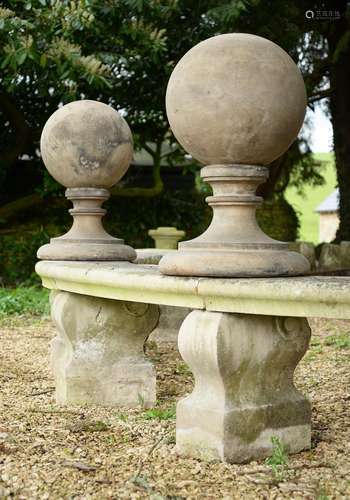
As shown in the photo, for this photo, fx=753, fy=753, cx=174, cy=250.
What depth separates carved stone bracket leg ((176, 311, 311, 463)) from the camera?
2.94m

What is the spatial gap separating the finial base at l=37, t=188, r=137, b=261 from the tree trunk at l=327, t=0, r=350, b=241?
7580mm

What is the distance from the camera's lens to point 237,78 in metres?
2.90

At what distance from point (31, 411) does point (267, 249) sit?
1686 millimetres

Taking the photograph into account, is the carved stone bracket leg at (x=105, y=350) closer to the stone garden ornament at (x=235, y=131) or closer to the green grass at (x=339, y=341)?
the stone garden ornament at (x=235, y=131)

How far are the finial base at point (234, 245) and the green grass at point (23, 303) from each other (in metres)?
4.87

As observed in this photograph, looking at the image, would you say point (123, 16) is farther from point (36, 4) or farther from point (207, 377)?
point (207, 377)

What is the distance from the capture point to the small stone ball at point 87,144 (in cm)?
425

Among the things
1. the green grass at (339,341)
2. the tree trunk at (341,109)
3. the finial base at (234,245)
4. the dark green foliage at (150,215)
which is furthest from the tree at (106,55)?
the finial base at (234,245)

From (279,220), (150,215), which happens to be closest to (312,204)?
(279,220)

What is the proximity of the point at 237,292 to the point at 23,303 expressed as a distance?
219 inches

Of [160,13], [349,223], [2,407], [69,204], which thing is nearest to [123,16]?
[160,13]

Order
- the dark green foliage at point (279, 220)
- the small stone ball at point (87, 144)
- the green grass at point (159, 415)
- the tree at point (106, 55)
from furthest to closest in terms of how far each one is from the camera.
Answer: the dark green foliage at point (279, 220) → the tree at point (106, 55) → the small stone ball at point (87, 144) → the green grass at point (159, 415)

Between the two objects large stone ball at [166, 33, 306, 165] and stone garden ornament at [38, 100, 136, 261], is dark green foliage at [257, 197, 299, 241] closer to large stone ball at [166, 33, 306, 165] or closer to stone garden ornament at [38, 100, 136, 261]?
stone garden ornament at [38, 100, 136, 261]

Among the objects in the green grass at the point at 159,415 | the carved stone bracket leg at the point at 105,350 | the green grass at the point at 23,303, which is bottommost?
the green grass at the point at 23,303
